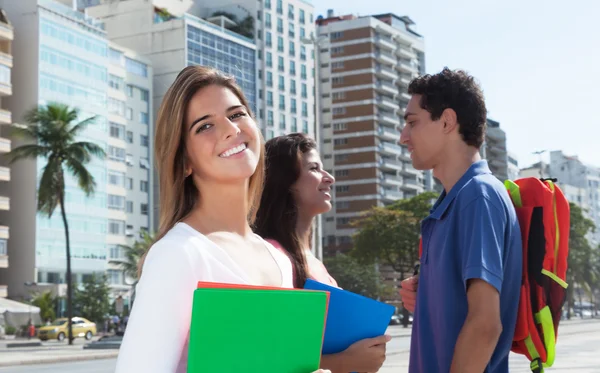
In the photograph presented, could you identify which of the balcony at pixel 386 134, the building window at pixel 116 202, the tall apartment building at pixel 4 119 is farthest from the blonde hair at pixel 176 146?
the balcony at pixel 386 134

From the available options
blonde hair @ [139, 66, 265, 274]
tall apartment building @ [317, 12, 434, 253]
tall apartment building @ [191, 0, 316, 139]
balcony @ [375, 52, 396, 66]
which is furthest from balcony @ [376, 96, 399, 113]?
blonde hair @ [139, 66, 265, 274]

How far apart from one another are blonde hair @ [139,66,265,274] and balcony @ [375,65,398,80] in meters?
107

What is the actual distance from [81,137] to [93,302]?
1736cm

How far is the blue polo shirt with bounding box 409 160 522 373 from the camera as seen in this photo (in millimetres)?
3162

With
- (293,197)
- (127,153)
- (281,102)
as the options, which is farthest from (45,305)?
(293,197)

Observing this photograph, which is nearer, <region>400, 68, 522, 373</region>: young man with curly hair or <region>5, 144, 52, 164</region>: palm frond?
<region>400, 68, 522, 373</region>: young man with curly hair

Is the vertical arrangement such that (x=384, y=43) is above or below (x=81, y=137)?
above

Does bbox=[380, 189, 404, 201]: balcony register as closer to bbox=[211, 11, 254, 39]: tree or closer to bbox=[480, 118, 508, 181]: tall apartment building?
bbox=[211, 11, 254, 39]: tree

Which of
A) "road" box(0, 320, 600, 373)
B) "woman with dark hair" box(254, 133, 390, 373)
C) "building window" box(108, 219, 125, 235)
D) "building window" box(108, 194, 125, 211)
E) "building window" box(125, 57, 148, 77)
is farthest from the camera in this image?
"building window" box(125, 57, 148, 77)

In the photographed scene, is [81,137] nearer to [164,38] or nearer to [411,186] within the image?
[164,38]

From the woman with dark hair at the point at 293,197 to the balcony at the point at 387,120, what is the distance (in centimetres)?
10343

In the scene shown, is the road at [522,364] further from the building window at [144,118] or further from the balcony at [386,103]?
the balcony at [386,103]

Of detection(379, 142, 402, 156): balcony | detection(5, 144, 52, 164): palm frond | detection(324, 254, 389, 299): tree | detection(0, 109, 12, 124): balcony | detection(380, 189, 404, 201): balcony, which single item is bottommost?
detection(324, 254, 389, 299): tree

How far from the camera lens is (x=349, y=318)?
2.84m
